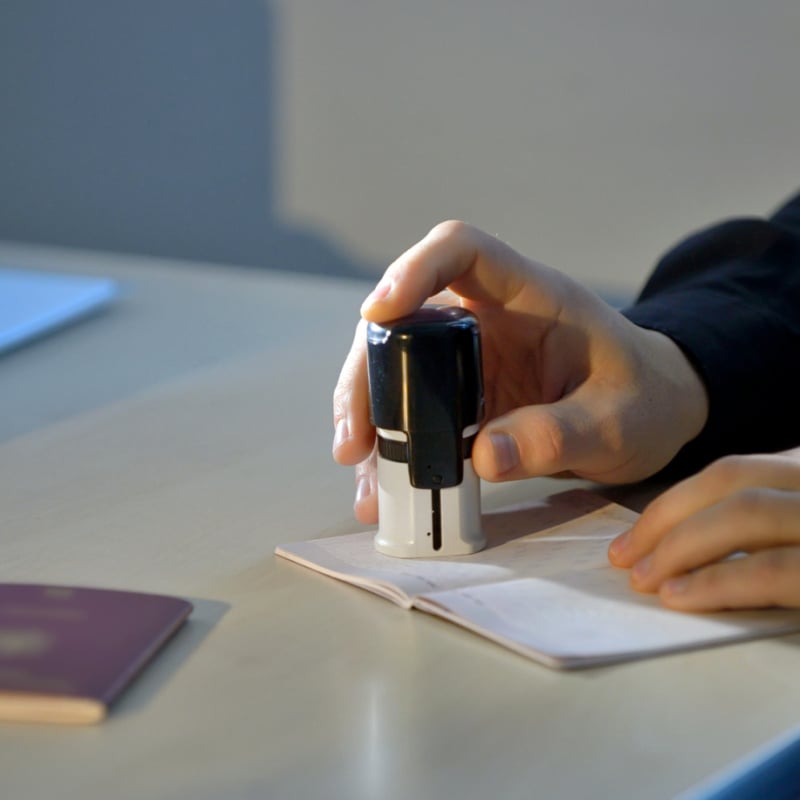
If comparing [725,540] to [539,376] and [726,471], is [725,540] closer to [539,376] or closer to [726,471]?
[726,471]

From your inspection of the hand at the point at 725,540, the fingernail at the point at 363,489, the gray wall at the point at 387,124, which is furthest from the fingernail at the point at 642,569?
the gray wall at the point at 387,124

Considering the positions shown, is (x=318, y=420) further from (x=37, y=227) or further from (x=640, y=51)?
(x=37, y=227)

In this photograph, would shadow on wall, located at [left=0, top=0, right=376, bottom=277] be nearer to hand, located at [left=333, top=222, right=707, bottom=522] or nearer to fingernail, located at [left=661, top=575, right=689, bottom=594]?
hand, located at [left=333, top=222, right=707, bottom=522]

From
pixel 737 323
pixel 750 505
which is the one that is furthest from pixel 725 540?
pixel 737 323

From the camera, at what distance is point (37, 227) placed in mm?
2643

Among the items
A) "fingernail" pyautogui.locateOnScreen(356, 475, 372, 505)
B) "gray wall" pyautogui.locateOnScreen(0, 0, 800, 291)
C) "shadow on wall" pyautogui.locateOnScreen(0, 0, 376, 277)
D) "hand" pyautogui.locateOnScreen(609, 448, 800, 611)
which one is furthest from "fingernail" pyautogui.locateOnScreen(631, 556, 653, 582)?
"shadow on wall" pyautogui.locateOnScreen(0, 0, 376, 277)

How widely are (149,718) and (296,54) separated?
1931 millimetres

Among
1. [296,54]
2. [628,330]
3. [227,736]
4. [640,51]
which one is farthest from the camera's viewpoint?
[296,54]

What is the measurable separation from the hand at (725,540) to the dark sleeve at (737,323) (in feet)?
0.64

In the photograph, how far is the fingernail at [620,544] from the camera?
0.67 m

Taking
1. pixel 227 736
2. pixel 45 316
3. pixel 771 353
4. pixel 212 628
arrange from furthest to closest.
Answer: pixel 45 316, pixel 771 353, pixel 212 628, pixel 227 736

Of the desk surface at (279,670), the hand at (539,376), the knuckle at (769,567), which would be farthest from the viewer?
the hand at (539,376)

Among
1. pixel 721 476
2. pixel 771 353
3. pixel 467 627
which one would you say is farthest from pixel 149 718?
pixel 771 353

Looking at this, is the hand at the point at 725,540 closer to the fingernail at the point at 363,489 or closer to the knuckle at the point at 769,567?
the knuckle at the point at 769,567
